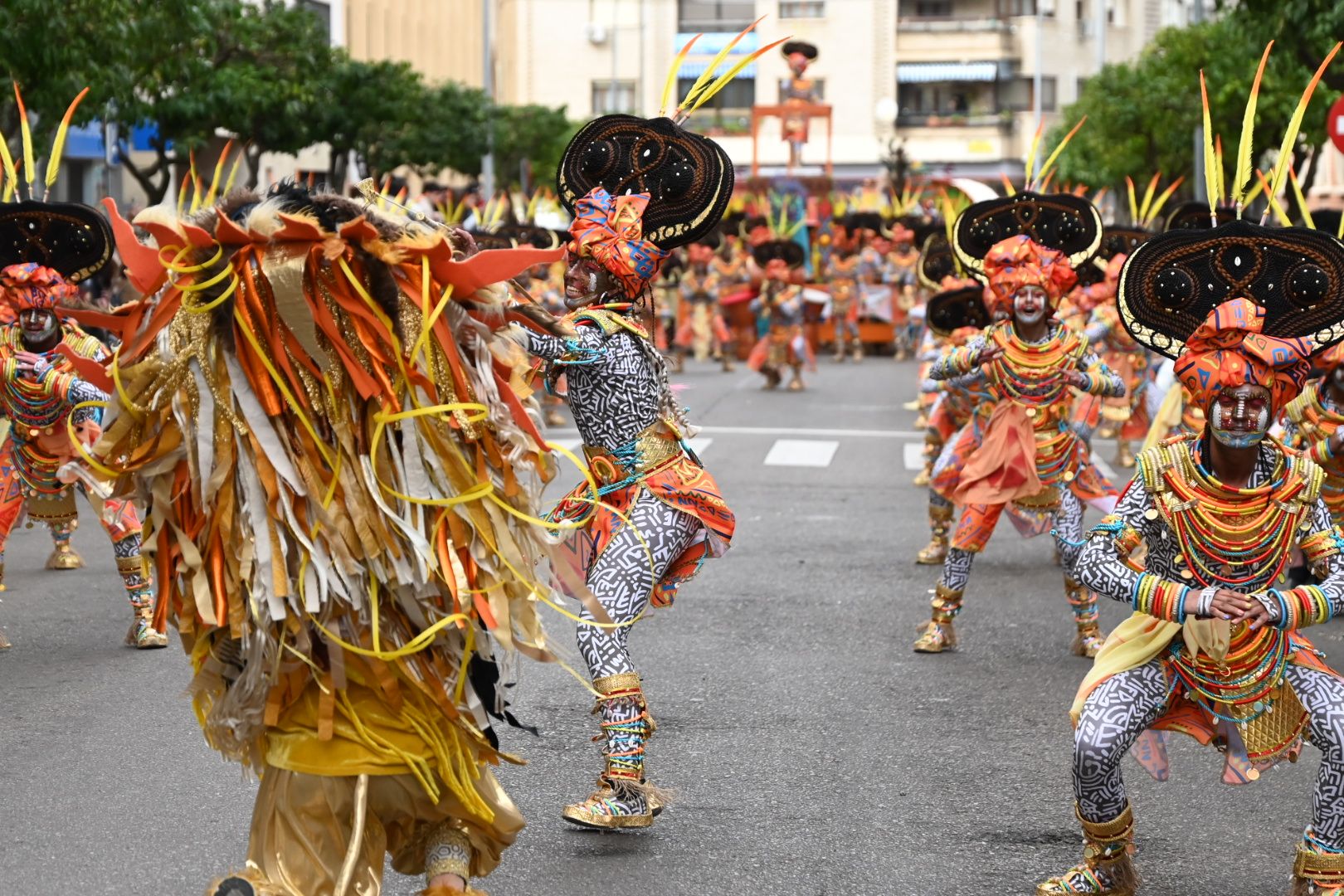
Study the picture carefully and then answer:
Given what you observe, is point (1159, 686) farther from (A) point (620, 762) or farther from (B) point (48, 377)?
(B) point (48, 377)

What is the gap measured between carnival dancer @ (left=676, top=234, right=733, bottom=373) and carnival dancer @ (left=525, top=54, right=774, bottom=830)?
21.1 metres

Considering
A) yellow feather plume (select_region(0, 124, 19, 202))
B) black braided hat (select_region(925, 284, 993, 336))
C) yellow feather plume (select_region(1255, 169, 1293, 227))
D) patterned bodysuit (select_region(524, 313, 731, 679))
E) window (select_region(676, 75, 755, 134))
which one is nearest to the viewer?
patterned bodysuit (select_region(524, 313, 731, 679))

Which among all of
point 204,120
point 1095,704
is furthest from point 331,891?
point 204,120

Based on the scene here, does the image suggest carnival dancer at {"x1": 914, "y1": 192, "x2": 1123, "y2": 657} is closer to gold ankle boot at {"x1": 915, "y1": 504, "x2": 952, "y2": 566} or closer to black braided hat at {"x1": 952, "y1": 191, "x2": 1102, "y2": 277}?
black braided hat at {"x1": 952, "y1": 191, "x2": 1102, "y2": 277}

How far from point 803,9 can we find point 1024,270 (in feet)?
210

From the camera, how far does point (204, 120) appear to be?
25.5 m

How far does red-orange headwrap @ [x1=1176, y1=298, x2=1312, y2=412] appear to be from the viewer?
17.3ft

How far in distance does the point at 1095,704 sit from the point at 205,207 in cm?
272

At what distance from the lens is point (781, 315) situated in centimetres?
2434

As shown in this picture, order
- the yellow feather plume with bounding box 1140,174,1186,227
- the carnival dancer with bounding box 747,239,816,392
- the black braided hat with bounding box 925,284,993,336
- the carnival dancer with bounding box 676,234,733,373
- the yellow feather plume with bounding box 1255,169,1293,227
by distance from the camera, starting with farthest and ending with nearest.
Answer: the carnival dancer with bounding box 676,234,733,373 → the carnival dancer with bounding box 747,239,816,392 → the yellow feather plume with bounding box 1140,174,1186,227 → the black braided hat with bounding box 925,284,993,336 → the yellow feather plume with bounding box 1255,169,1293,227

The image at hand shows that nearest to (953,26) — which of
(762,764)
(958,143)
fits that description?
(958,143)

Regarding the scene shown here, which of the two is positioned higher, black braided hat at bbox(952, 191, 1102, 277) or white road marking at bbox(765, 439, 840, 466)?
black braided hat at bbox(952, 191, 1102, 277)

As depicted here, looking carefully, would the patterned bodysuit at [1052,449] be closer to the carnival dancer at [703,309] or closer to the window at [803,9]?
the carnival dancer at [703,309]

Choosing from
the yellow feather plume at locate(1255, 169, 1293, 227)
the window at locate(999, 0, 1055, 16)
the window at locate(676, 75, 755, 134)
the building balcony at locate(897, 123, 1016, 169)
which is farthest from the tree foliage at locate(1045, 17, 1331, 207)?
the window at locate(999, 0, 1055, 16)
